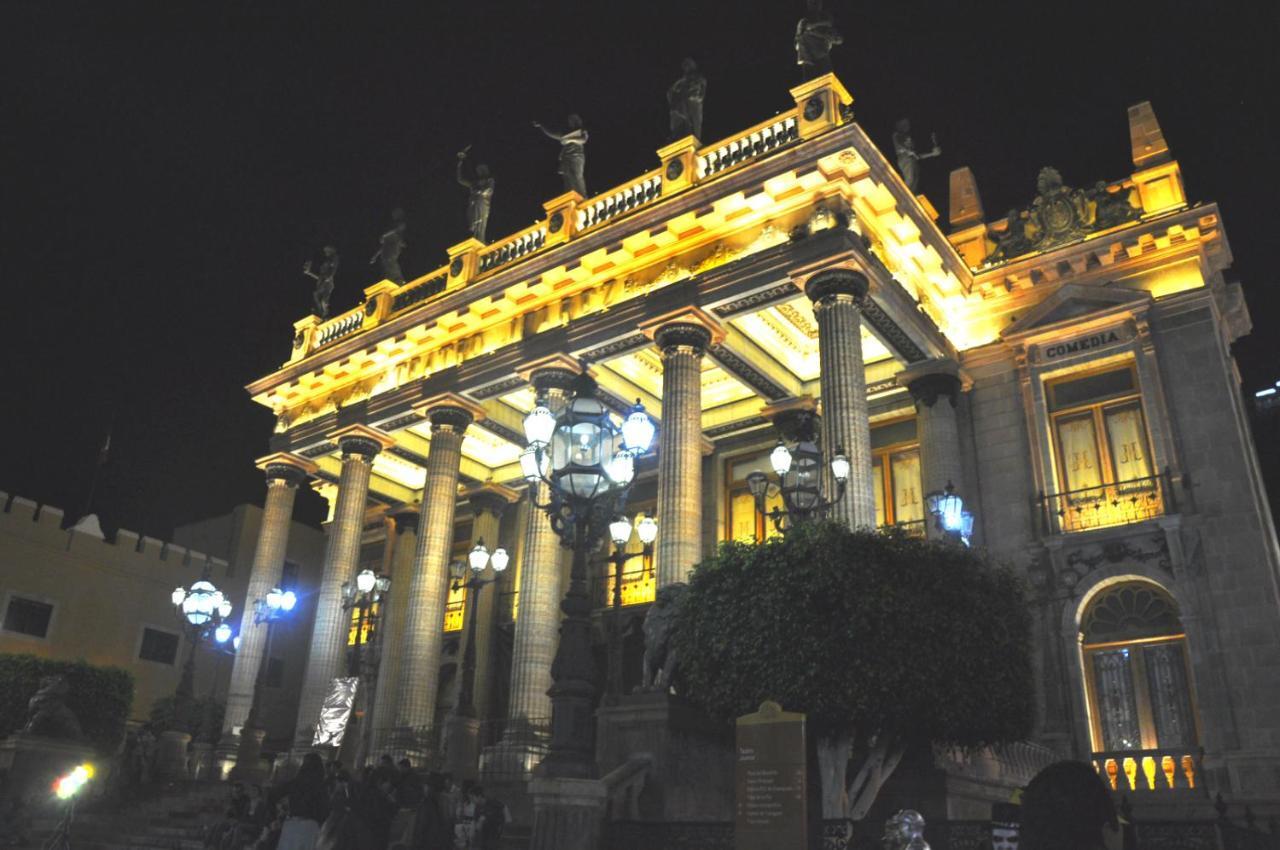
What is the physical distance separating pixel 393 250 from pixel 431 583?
10907 millimetres

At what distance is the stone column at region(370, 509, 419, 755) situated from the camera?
78.5 ft

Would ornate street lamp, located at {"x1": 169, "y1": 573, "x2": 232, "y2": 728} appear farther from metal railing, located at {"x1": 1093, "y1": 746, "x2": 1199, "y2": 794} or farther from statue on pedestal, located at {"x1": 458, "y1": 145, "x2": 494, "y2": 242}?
metal railing, located at {"x1": 1093, "y1": 746, "x2": 1199, "y2": 794}

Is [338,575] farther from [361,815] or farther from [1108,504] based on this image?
[1108,504]

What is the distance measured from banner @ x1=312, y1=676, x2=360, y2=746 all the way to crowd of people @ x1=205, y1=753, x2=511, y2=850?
20.9 feet

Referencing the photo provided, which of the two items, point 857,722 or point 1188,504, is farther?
point 1188,504

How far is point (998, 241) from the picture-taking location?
2264 centimetres

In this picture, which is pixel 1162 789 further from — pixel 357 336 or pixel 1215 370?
pixel 357 336

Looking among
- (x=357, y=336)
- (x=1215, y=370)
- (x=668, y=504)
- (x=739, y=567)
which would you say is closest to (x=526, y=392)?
(x=357, y=336)

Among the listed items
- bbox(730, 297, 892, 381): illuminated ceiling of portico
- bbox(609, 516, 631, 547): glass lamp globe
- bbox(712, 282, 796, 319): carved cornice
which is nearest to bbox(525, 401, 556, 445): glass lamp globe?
bbox(609, 516, 631, 547): glass lamp globe

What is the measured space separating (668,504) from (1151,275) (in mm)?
11256

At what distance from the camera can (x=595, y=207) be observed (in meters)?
23.1

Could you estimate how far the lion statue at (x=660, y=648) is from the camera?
13805 millimetres

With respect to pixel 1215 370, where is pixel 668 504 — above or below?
below

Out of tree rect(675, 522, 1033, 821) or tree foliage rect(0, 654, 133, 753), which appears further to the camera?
tree foliage rect(0, 654, 133, 753)
